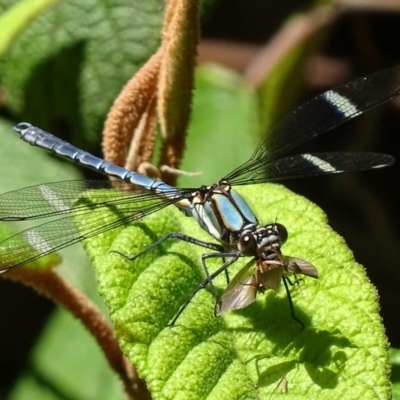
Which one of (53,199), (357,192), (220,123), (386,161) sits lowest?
(357,192)

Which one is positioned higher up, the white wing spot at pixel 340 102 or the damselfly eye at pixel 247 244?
the damselfly eye at pixel 247 244

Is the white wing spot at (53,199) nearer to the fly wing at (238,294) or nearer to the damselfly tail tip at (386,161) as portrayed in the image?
the fly wing at (238,294)

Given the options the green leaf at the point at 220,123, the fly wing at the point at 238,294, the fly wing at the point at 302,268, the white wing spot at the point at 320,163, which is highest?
the fly wing at the point at 238,294

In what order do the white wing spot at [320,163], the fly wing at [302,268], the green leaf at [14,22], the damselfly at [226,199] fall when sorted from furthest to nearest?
the white wing spot at [320,163], the green leaf at [14,22], the damselfly at [226,199], the fly wing at [302,268]

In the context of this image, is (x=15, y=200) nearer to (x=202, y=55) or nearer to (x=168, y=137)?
(x=168, y=137)

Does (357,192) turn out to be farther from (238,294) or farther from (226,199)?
(238,294)

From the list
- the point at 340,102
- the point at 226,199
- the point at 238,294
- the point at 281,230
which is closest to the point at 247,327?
the point at 238,294

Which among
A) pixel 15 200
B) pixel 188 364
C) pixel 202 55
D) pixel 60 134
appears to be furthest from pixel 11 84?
pixel 188 364

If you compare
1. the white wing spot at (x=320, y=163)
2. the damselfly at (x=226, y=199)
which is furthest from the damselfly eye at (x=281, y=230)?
the white wing spot at (x=320, y=163)

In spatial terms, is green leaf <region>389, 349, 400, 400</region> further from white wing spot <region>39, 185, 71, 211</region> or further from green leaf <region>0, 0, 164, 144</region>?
green leaf <region>0, 0, 164, 144</region>

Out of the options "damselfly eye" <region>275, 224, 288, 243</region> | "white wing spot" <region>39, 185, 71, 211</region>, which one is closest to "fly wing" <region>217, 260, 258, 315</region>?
"damselfly eye" <region>275, 224, 288, 243</region>
